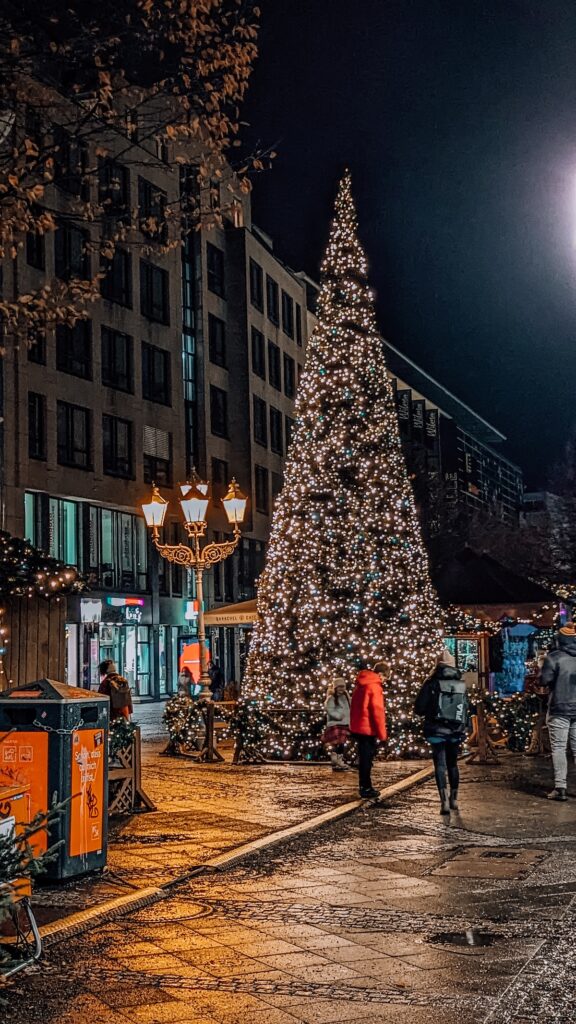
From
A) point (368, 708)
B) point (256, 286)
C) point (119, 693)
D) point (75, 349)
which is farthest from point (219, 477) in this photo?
point (368, 708)

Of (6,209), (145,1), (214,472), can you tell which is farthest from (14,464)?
(145,1)

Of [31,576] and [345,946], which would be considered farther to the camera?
[31,576]

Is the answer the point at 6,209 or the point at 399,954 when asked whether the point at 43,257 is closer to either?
the point at 6,209

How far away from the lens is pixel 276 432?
2172 inches

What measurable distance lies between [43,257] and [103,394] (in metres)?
5.32

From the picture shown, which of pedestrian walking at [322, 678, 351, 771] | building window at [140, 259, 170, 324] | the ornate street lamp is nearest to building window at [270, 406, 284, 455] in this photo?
building window at [140, 259, 170, 324]

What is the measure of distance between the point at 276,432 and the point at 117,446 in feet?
50.3

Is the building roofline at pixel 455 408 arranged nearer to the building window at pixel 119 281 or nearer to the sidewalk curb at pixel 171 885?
the building window at pixel 119 281

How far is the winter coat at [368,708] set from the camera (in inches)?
546

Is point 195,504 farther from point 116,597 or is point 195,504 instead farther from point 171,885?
point 116,597

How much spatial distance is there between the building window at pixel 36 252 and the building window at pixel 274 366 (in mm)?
19025

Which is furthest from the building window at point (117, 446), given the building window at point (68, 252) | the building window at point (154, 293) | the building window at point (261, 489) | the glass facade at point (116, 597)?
the building window at point (261, 489)

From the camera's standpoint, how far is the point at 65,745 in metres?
8.62

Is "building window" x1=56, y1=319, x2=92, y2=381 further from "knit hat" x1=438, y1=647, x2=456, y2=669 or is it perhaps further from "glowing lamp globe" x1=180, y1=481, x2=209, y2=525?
"knit hat" x1=438, y1=647, x2=456, y2=669
